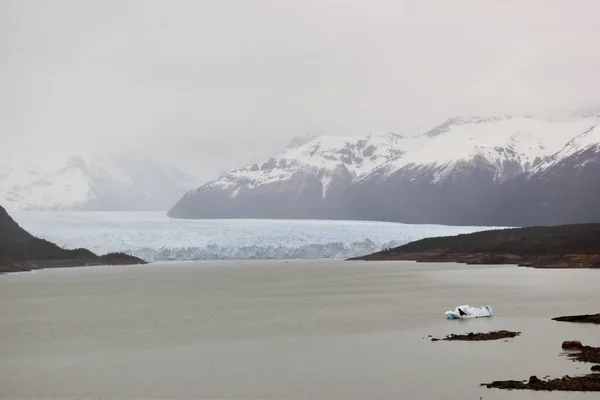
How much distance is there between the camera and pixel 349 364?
27.2 m

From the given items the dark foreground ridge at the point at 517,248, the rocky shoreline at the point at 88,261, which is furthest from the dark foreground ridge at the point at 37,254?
the dark foreground ridge at the point at 517,248

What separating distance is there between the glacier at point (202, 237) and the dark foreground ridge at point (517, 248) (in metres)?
3.03

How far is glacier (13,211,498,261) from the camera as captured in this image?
332 feet

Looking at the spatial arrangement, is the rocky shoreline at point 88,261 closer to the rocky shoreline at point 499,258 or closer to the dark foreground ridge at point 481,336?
the rocky shoreline at point 499,258

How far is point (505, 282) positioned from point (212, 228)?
48.7 meters

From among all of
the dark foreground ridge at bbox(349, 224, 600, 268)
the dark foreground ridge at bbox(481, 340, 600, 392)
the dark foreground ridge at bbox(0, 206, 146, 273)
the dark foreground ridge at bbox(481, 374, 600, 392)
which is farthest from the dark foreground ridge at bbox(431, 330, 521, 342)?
the dark foreground ridge at bbox(0, 206, 146, 273)

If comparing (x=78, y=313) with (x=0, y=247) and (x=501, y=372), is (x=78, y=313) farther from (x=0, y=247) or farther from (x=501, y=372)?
(x=0, y=247)

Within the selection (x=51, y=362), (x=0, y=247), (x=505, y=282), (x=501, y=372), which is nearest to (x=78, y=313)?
(x=51, y=362)

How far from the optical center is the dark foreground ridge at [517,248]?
94312 millimetres

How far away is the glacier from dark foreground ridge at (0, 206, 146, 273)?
38.7 inches

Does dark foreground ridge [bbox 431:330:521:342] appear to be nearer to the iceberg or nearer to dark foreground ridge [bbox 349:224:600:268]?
the iceberg

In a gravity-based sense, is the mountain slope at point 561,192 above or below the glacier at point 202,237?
above

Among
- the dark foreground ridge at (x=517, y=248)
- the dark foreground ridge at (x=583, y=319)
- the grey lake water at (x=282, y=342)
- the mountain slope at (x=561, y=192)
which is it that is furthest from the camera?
the mountain slope at (x=561, y=192)

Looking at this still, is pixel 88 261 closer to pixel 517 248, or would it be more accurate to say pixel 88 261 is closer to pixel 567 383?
pixel 517 248
